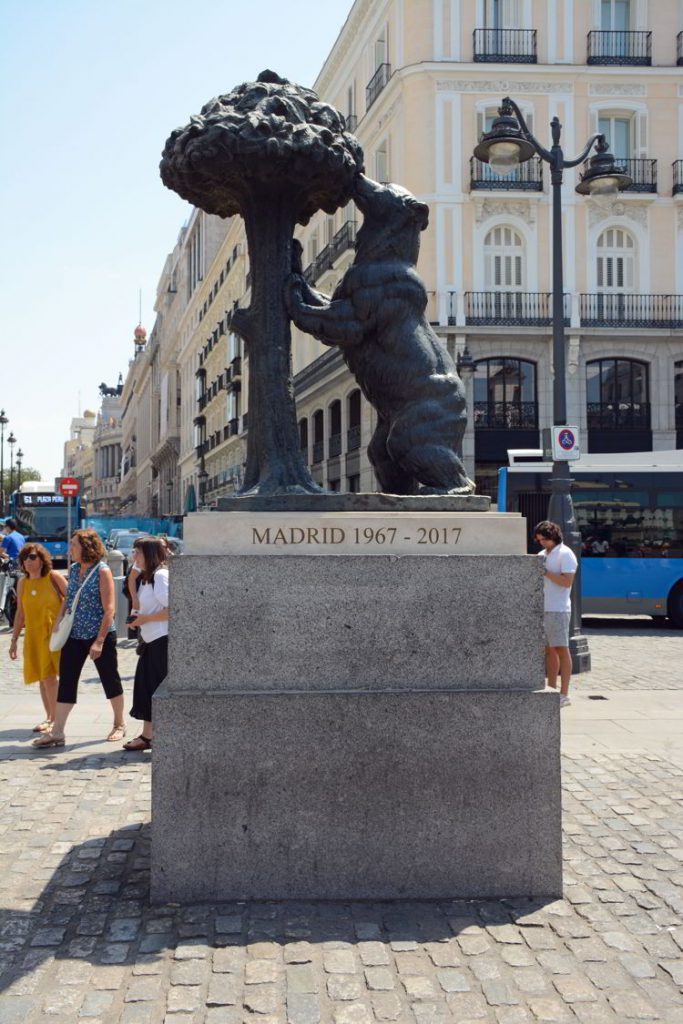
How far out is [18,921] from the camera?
3.93 metres

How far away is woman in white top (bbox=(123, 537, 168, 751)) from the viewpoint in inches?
280

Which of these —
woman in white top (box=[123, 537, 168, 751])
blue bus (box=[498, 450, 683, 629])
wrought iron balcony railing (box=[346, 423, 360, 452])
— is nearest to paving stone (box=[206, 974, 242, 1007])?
woman in white top (box=[123, 537, 168, 751])

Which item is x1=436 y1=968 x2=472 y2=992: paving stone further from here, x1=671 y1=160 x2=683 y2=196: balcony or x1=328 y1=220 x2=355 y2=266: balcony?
x1=671 y1=160 x2=683 y2=196: balcony

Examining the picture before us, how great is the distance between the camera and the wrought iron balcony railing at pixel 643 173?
29.1m

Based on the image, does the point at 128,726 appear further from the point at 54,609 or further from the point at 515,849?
the point at 515,849

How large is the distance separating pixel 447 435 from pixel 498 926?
7.62 feet

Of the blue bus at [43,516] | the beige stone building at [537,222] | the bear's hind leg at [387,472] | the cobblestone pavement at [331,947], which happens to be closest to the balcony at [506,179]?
the beige stone building at [537,222]

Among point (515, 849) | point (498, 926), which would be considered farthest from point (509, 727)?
point (498, 926)

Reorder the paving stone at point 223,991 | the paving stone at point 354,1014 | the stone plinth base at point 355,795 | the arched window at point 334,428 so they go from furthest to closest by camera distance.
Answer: the arched window at point 334,428 < the stone plinth base at point 355,795 < the paving stone at point 223,991 < the paving stone at point 354,1014

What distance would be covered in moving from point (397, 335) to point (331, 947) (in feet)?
9.42

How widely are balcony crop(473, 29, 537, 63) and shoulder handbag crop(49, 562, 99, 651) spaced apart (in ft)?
88.7

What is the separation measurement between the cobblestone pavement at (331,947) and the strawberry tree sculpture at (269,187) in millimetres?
1998

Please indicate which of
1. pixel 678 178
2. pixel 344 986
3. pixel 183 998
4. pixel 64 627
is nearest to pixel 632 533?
pixel 64 627

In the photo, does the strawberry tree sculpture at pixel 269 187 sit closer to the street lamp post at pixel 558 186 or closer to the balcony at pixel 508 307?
the street lamp post at pixel 558 186
